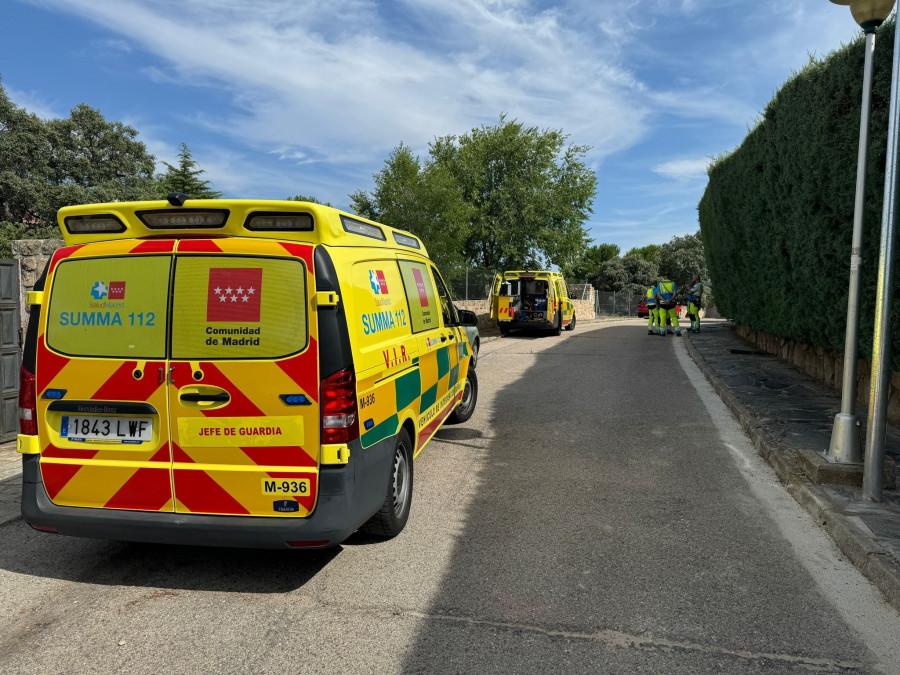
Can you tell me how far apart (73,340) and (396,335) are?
6.43 feet

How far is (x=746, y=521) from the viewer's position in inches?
175

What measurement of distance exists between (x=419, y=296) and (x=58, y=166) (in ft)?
159

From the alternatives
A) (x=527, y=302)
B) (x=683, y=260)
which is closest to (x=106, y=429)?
(x=527, y=302)

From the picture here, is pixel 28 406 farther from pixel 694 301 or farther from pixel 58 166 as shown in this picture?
pixel 58 166

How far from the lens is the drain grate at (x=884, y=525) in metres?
3.85

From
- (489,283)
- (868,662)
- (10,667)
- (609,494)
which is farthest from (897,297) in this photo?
(489,283)

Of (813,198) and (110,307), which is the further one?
(813,198)

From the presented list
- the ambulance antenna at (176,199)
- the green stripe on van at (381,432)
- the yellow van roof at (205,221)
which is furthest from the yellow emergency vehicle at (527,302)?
the ambulance antenna at (176,199)

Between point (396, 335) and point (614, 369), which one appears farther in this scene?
point (614, 369)

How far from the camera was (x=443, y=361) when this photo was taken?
5.84 metres

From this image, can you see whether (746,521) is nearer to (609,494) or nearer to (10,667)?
(609,494)

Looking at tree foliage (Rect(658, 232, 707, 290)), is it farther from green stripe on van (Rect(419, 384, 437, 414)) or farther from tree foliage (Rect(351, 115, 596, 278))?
green stripe on van (Rect(419, 384, 437, 414))

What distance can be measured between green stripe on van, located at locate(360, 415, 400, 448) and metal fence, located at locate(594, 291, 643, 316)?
46.0m

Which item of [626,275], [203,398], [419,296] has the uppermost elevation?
[626,275]
